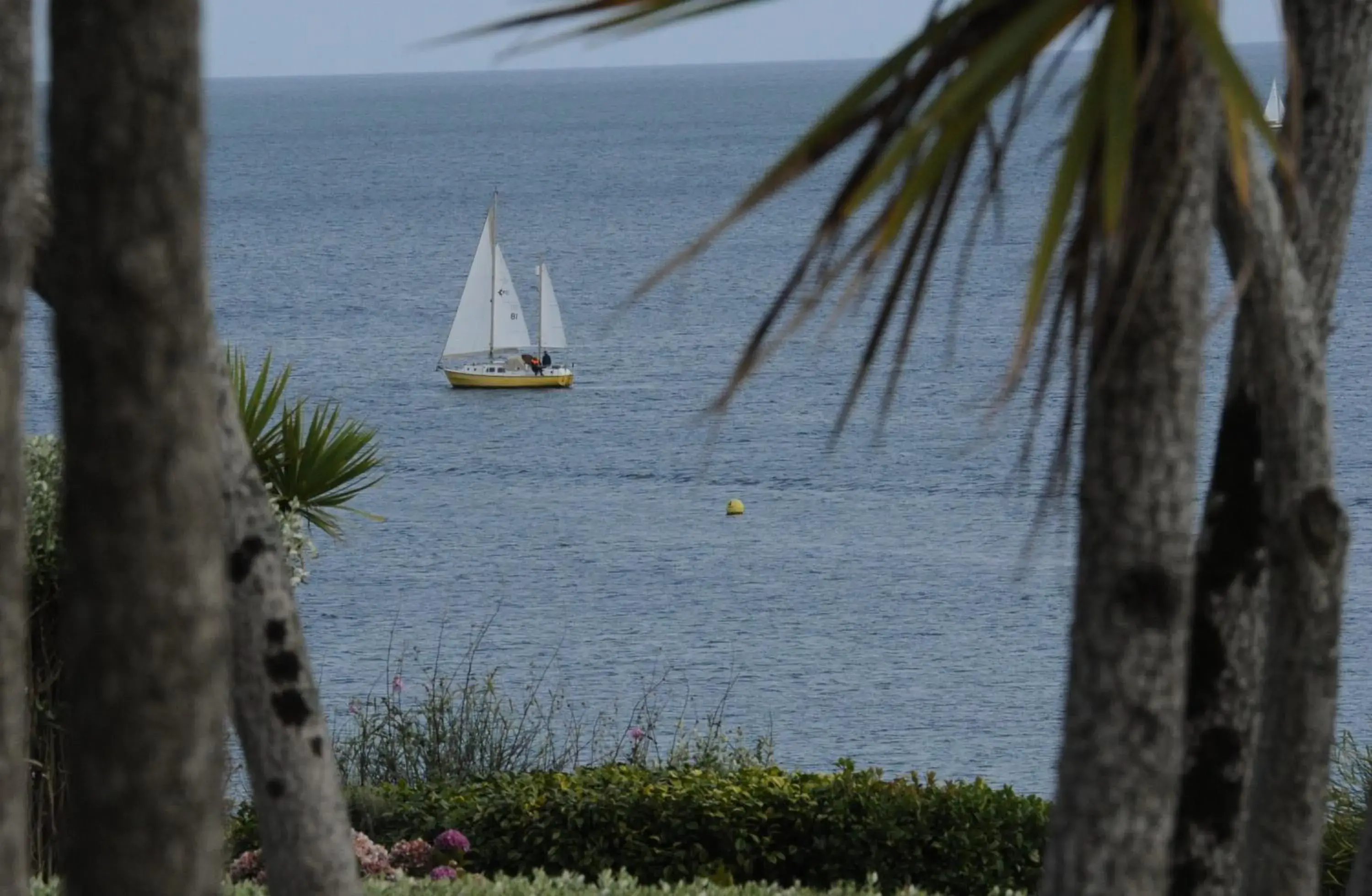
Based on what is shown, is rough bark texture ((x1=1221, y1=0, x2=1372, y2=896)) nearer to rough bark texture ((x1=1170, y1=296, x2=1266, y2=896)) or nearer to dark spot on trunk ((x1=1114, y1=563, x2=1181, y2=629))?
rough bark texture ((x1=1170, y1=296, x2=1266, y2=896))

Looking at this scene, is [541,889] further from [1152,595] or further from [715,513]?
[715,513]

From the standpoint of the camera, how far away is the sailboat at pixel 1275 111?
286 centimetres

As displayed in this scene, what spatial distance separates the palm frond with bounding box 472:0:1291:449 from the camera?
7.69 ft

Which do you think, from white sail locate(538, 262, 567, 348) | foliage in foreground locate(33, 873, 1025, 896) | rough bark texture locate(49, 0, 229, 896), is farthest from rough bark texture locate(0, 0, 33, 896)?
white sail locate(538, 262, 567, 348)

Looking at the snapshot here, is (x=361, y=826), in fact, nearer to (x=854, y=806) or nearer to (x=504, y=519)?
(x=854, y=806)

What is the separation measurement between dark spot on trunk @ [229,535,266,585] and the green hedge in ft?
16.5

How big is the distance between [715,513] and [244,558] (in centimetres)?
3835

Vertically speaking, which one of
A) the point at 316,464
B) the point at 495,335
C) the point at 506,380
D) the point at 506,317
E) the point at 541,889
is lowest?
the point at 506,380

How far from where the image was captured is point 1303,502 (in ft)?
10.7

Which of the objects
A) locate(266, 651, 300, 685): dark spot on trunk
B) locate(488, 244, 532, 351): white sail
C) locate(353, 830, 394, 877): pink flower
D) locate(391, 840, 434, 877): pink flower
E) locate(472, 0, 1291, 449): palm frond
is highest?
locate(472, 0, 1291, 449): palm frond

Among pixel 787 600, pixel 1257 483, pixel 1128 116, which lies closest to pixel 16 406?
pixel 1128 116

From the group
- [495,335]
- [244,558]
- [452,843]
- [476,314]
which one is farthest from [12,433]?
[495,335]

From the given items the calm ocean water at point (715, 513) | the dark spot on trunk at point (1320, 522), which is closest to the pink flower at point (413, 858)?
the calm ocean water at point (715, 513)

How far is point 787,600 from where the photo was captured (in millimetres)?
35312
